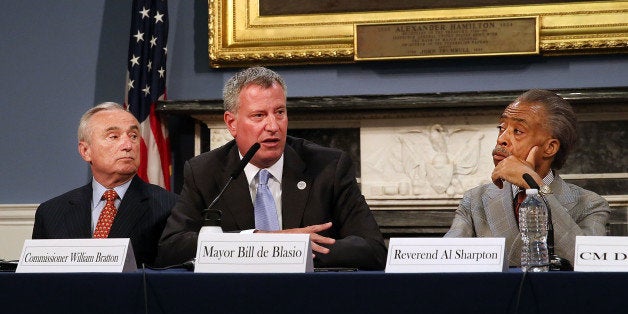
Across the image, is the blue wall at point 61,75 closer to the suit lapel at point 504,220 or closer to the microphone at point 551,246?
the suit lapel at point 504,220

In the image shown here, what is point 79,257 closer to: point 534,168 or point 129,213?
point 129,213

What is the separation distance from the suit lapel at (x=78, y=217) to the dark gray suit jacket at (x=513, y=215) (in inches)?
56.1

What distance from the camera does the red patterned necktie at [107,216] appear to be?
12.0ft

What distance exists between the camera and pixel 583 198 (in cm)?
326

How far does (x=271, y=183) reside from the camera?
137 inches

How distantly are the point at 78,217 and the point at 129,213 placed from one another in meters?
0.22

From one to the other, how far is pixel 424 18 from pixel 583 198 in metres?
2.66

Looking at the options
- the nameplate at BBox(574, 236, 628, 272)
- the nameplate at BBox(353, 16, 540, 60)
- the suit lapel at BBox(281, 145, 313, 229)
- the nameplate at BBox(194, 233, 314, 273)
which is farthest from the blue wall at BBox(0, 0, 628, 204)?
the nameplate at BBox(574, 236, 628, 272)

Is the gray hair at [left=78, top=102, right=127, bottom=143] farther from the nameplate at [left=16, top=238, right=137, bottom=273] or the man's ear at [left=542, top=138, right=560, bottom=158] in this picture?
the man's ear at [left=542, top=138, right=560, bottom=158]

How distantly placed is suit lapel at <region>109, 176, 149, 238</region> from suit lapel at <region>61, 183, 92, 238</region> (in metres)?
0.12

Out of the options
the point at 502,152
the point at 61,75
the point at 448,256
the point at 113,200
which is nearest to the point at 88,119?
the point at 113,200
